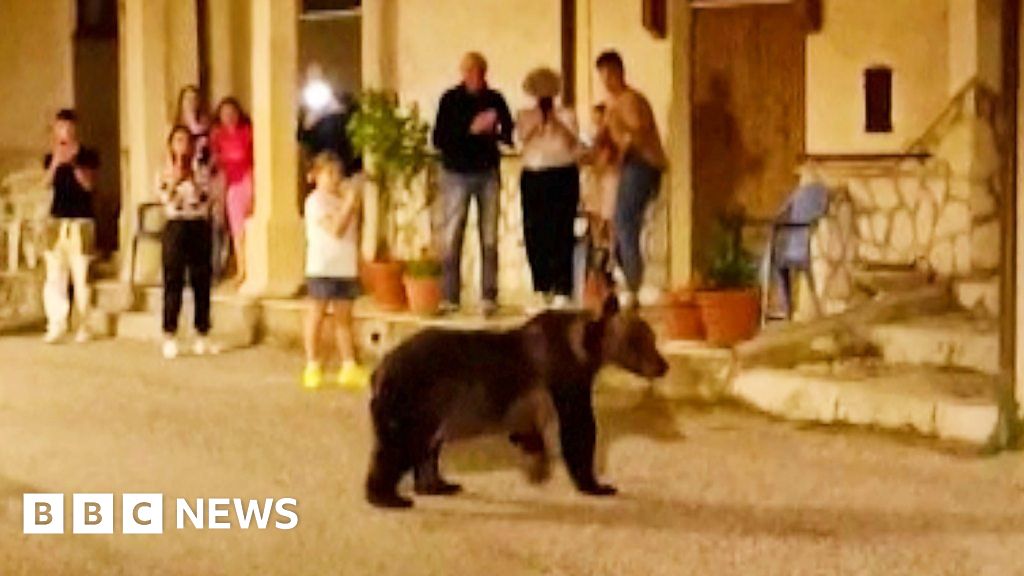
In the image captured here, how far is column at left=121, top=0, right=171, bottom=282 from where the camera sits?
16.9m

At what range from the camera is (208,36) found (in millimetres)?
17344

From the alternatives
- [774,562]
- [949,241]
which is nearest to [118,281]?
[949,241]

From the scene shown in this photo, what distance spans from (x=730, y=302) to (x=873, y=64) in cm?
231

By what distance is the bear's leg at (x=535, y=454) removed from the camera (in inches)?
360

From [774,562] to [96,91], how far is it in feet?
39.6

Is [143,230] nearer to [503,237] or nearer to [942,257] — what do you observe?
[503,237]

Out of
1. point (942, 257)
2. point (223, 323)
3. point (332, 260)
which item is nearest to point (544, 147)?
point (332, 260)

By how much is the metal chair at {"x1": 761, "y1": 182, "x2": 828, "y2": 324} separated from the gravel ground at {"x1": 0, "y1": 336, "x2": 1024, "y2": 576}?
1603 millimetres

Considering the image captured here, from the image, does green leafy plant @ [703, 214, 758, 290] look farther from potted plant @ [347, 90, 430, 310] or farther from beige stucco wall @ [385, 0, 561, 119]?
potted plant @ [347, 90, 430, 310]

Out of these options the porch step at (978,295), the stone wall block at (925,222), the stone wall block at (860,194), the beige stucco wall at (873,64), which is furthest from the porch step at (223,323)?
the porch step at (978,295)

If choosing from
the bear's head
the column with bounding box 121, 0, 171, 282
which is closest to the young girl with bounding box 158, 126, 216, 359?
the column with bounding box 121, 0, 171, 282

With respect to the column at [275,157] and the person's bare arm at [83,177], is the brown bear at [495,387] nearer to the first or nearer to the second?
the column at [275,157]

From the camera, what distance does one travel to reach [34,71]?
1839 cm

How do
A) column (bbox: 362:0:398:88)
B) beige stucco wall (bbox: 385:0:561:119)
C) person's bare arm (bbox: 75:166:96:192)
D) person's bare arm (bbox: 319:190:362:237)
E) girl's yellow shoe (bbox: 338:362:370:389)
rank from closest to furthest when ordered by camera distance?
person's bare arm (bbox: 319:190:362:237)
girl's yellow shoe (bbox: 338:362:370:389)
beige stucco wall (bbox: 385:0:561:119)
person's bare arm (bbox: 75:166:96:192)
column (bbox: 362:0:398:88)
